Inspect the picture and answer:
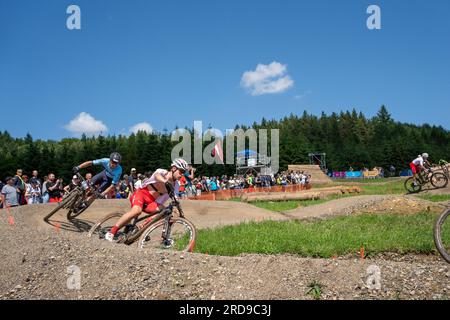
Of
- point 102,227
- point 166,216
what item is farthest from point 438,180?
point 102,227

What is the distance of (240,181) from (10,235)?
2967 centimetres

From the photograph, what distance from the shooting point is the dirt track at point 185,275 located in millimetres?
5000

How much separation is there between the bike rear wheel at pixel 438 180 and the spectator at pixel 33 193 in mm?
22310

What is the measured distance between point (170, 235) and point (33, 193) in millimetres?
13475

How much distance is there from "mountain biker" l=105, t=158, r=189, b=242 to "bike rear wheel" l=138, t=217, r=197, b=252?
1.55 ft

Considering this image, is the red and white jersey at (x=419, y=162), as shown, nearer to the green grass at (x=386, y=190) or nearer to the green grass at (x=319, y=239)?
the green grass at (x=386, y=190)

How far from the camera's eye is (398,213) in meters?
15.1

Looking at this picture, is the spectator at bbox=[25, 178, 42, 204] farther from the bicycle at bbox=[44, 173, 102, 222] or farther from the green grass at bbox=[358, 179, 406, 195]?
the green grass at bbox=[358, 179, 406, 195]

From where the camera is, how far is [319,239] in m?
9.26

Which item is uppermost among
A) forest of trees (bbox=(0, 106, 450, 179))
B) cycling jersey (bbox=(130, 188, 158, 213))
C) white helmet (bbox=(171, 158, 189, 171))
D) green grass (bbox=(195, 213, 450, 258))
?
forest of trees (bbox=(0, 106, 450, 179))

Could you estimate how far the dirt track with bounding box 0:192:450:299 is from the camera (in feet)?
16.4

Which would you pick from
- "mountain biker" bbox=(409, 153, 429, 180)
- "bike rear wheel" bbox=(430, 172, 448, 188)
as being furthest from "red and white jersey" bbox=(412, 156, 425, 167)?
"bike rear wheel" bbox=(430, 172, 448, 188)

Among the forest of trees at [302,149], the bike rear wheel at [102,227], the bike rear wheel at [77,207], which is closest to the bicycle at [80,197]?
the bike rear wheel at [77,207]
